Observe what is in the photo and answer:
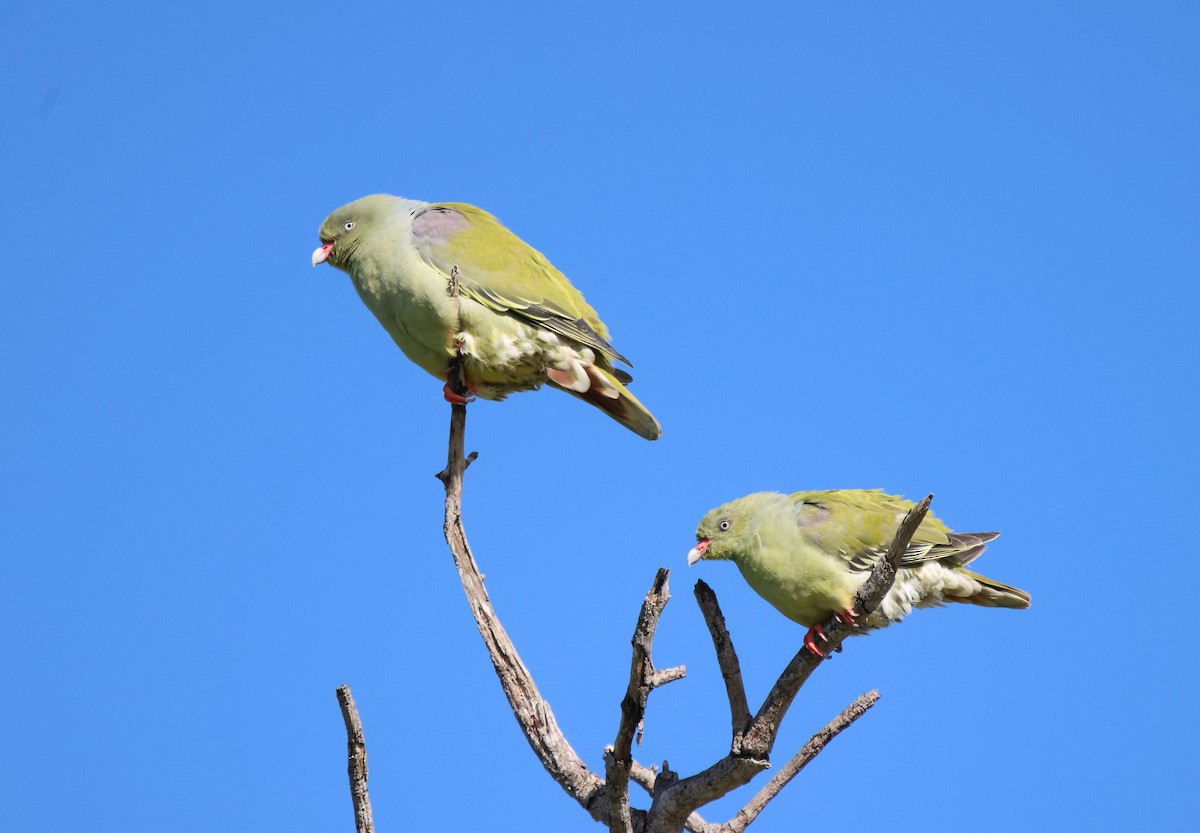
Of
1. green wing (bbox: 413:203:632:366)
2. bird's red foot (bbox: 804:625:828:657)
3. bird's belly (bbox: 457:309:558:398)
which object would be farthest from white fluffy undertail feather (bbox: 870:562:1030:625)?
bird's belly (bbox: 457:309:558:398)

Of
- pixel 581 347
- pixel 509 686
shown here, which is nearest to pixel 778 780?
pixel 509 686

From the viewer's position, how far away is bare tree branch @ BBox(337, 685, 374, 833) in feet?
14.0

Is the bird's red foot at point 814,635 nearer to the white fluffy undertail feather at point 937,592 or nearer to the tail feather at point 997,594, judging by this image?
the white fluffy undertail feather at point 937,592

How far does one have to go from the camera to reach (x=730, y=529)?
6469 mm

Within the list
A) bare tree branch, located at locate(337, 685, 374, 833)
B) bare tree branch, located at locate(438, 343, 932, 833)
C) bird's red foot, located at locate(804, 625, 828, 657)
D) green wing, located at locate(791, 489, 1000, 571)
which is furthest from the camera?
green wing, located at locate(791, 489, 1000, 571)

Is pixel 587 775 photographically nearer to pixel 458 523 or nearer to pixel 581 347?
pixel 458 523

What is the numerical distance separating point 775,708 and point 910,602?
4.84 feet

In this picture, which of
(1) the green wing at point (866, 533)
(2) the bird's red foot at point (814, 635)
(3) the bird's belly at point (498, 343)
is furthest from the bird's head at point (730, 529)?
(3) the bird's belly at point (498, 343)

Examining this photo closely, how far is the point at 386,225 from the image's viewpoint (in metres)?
6.80

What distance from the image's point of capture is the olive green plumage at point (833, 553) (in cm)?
598

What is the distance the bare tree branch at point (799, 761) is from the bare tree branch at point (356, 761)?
1858mm

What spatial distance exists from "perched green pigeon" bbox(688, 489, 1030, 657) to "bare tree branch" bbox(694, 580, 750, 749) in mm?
493

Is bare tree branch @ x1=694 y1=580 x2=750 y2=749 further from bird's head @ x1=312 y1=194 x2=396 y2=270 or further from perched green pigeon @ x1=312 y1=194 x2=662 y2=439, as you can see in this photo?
bird's head @ x1=312 y1=194 x2=396 y2=270

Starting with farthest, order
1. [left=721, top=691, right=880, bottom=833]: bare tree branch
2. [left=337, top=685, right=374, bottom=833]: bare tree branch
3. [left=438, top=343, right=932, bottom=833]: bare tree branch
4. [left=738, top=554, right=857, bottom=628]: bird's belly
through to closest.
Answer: [left=738, top=554, right=857, bottom=628]: bird's belly → [left=721, top=691, right=880, bottom=833]: bare tree branch → [left=438, top=343, right=932, bottom=833]: bare tree branch → [left=337, top=685, right=374, bottom=833]: bare tree branch
